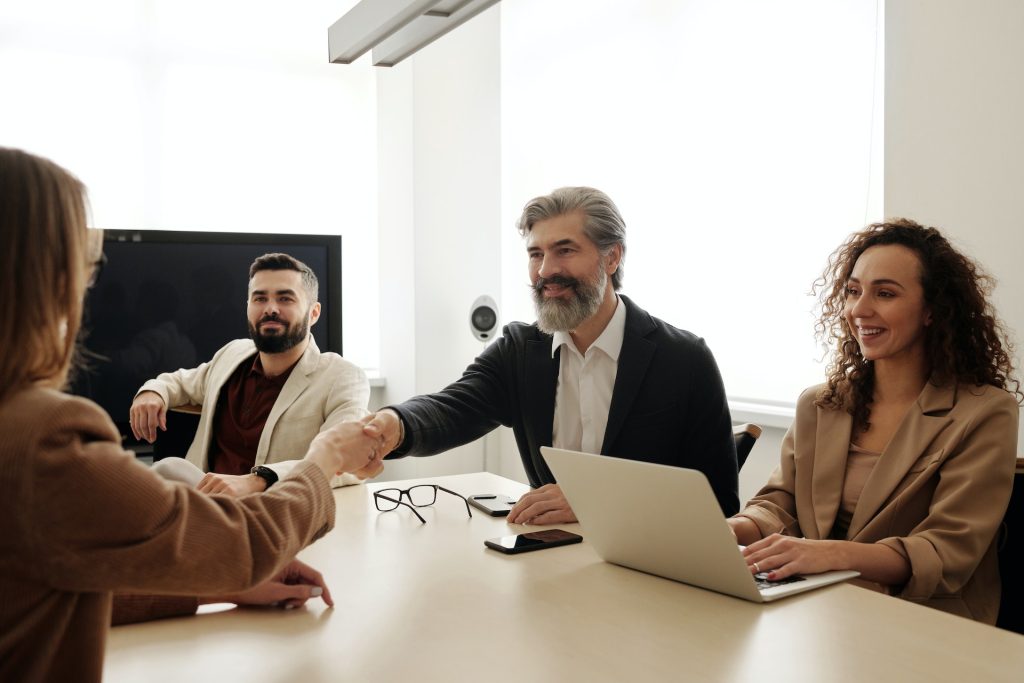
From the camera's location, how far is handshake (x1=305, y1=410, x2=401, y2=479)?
1902 mm

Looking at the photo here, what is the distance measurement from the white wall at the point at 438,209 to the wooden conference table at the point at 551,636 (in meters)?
3.42

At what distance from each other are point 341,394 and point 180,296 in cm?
120

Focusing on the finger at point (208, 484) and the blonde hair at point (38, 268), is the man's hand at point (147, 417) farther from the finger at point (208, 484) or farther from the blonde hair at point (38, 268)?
the blonde hair at point (38, 268)

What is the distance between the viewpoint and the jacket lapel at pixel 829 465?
2078 millimetres

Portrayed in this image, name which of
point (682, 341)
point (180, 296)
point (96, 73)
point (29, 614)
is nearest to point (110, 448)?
point (29, 614)

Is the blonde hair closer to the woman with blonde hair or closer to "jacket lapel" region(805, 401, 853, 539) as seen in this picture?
the woman with blonde hair

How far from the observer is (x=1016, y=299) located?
272cm

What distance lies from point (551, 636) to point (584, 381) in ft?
4.10

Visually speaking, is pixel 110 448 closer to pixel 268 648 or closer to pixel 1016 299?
pixel 268 648

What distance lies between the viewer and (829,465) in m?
2.12

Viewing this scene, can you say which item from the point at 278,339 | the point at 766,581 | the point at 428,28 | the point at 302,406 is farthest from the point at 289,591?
the point at 278,339

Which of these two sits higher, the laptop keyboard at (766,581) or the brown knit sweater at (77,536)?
the brown knit sweater at (77,536)

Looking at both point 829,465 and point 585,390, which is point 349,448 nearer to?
point 585,390

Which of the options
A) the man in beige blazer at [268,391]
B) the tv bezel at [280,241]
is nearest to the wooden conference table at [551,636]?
the man in beige blazer at [268,391]
